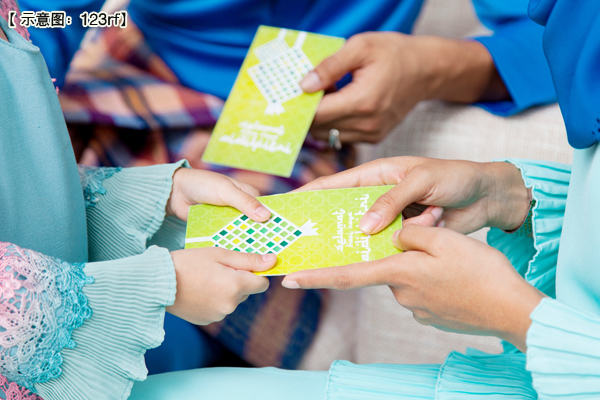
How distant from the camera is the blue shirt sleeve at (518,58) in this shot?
1025mm

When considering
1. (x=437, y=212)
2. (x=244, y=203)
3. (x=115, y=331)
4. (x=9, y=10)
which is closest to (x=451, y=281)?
(x=437, y=212)

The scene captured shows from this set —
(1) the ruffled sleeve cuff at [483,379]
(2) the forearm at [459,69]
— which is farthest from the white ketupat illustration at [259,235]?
(2) the forearm at [459,69]

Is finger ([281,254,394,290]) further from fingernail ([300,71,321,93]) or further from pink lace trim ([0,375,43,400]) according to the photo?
fingernail ([300,71,321,93])

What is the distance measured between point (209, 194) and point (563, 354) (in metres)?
0.46

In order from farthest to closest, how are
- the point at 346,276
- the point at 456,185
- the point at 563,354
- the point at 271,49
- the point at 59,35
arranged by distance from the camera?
the point at 271,49, the point at 59,35, the point at 456,185, the point at 346,276, the point at 563,354

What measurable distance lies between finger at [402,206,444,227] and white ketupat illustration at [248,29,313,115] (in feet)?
1.21

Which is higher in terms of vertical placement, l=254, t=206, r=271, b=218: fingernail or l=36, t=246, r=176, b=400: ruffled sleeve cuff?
l=254, t=206, r=271, b=218: fingernail

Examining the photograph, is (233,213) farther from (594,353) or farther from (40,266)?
(594,353)

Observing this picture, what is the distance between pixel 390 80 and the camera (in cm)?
99

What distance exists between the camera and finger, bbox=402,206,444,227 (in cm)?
67

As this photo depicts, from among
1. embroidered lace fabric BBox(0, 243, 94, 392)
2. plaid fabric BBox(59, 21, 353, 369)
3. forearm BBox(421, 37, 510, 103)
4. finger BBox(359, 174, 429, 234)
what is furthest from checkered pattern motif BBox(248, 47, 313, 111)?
embroidered lace fabric BBox(0, 243, 94, 392)

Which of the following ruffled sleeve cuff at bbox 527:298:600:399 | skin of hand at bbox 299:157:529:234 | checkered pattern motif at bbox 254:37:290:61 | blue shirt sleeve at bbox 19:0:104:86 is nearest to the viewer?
ruffled sleeve cuff at bbox 527:298:600:399

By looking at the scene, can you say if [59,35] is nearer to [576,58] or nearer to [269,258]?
[269,258]

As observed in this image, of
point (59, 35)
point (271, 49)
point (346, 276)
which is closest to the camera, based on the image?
point (346, 276)
